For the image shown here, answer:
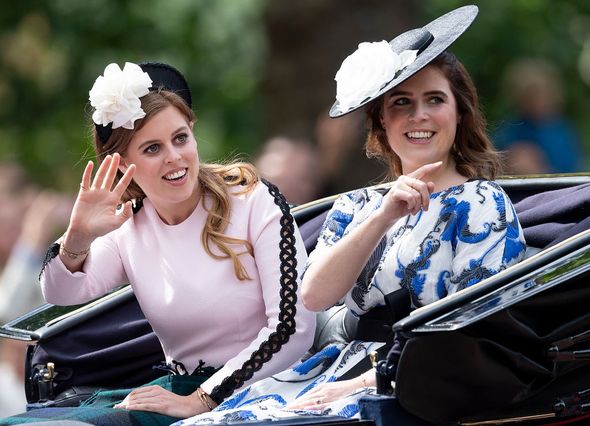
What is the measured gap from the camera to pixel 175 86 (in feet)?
12.9

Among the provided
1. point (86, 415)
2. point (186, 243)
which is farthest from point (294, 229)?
point (86, 415)

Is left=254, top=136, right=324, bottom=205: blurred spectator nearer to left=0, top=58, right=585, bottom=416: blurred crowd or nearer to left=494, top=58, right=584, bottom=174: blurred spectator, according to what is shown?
left=0, top=58, right=585, bottom=416: blurred crowd

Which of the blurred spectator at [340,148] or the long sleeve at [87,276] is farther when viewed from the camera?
the blurred spectator at [340,148]

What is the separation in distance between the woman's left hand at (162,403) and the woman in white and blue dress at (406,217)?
0.15 meters

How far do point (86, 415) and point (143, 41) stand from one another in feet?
26.8

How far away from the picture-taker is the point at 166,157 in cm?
380

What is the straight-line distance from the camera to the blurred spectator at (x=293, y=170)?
6875 mm

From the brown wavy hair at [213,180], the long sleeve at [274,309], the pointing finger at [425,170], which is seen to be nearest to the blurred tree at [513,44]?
the brown wavy hair at [213,180]

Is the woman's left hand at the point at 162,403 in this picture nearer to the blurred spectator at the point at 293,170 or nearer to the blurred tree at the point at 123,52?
the blurred spectator at the point at 293,170

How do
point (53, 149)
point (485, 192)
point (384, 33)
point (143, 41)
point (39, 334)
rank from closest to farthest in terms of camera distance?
point (485, 192) → point (39, 334) → point (384, 33) → point (143, 41) → point (53, 149)

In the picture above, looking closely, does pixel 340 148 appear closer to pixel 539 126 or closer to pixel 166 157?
pixel 539 126

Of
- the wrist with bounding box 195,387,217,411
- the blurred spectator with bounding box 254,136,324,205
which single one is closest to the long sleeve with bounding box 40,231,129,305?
the wrist with bounding box 195,387,217,411

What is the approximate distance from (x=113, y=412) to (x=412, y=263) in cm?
90

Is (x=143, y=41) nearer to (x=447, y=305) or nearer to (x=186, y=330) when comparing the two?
(x=186, y=330)
